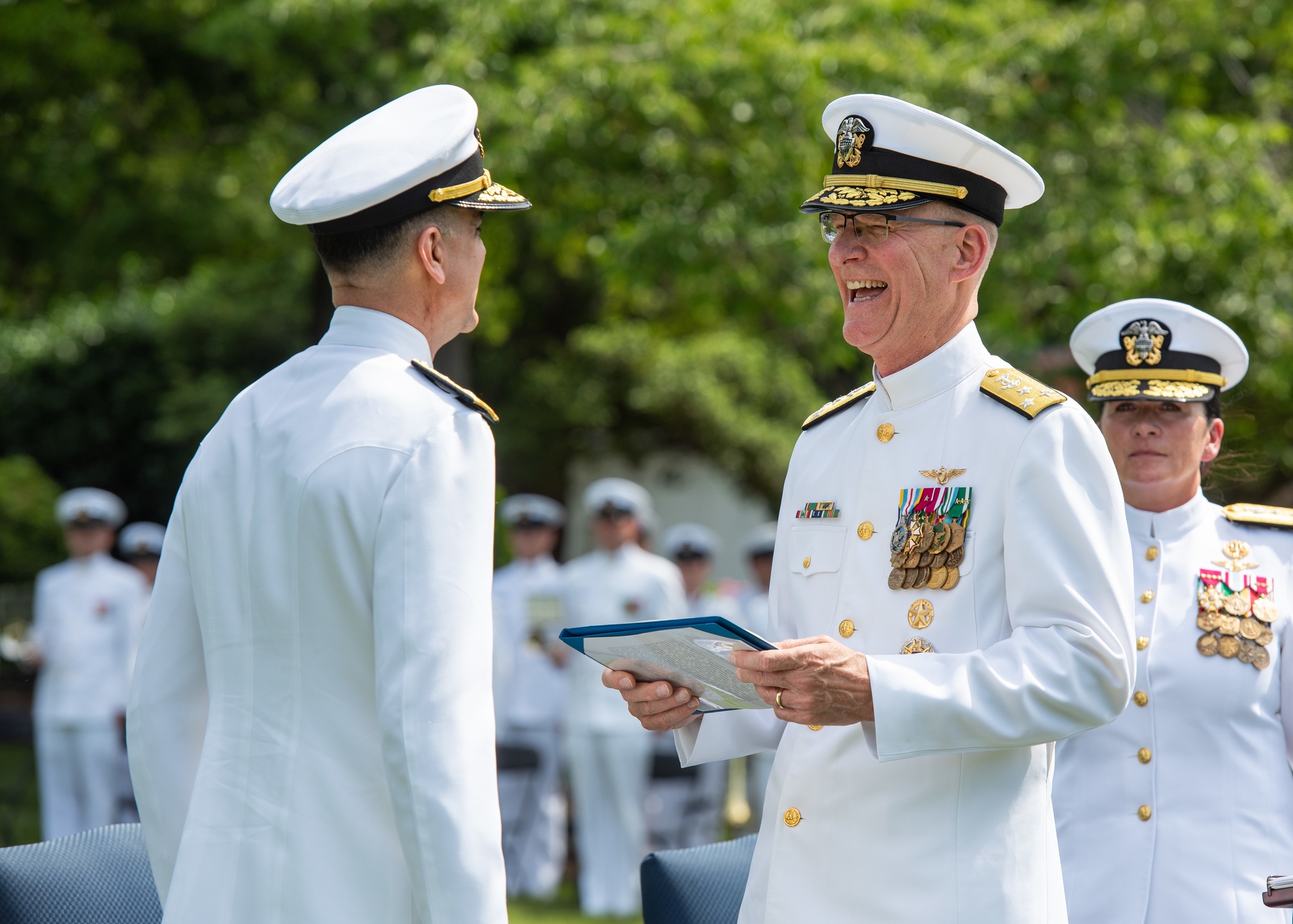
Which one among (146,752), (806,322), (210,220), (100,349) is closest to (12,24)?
(210,220)

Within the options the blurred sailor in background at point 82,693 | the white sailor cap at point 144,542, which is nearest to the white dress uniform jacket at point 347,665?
the blurred sailor in background at point 82,693

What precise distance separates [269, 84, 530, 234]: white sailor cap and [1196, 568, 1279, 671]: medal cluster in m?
1.77

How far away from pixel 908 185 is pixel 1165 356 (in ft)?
3.92

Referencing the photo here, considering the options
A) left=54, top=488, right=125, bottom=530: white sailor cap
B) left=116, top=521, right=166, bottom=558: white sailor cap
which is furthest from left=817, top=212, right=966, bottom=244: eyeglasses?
left=116, top=521, right=166, bottom=558: white sailor cap

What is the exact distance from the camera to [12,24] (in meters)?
10.7

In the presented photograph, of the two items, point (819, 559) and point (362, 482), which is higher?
point (362, 482)

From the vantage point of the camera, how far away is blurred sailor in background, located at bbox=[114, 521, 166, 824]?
949cm

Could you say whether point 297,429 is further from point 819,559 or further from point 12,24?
point 12,24

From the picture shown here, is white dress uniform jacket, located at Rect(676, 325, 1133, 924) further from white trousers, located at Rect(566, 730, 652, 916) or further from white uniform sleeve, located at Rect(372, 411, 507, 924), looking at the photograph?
white trousers, located at Rect(566, 730, 652, 916)

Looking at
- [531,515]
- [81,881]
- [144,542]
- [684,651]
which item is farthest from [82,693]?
[684,651]

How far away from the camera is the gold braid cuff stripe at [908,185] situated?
2.29m

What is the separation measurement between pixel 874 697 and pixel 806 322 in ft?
23.5

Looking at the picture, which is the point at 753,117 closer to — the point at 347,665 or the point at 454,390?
the point at 454,390

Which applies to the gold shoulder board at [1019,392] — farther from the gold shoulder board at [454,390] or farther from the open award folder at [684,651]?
the gold shoulder board at [454,390]
